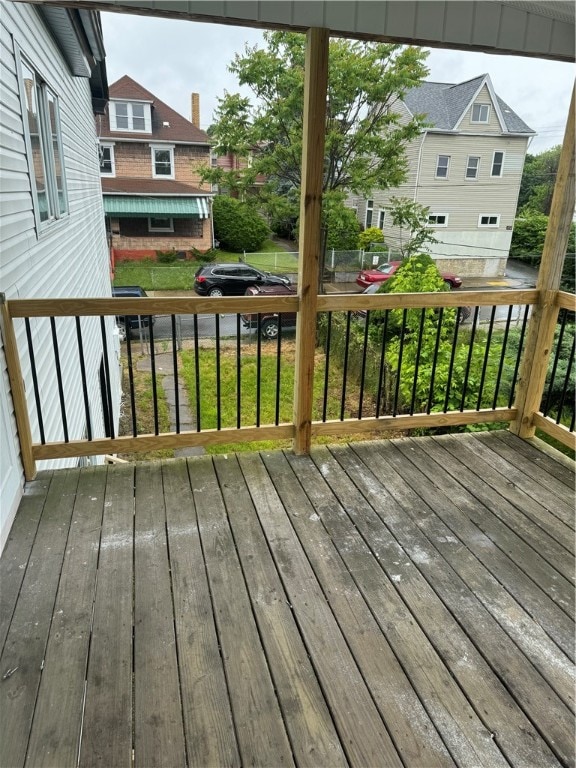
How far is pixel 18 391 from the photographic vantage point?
7.77ft

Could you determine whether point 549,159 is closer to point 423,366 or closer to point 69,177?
point 423,366

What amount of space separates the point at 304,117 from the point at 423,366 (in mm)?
2650

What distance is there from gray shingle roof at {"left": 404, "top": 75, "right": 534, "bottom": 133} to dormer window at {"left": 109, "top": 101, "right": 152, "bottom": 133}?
4.81ft

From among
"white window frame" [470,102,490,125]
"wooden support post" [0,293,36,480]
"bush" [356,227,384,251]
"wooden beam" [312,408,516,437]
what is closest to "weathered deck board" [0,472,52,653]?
"wooden support post" [0,293,36,480]

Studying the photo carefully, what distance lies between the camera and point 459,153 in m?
2.68

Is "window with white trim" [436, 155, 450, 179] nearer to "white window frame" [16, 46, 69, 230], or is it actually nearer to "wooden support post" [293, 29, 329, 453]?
"wooden support post" [293, 29, 329, 453]

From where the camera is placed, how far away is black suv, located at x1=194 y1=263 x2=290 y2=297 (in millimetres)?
2598

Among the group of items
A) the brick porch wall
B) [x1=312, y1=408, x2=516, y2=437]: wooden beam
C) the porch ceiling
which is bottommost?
[x1=312, y1=408, x2=516, y2=437]: wooden beam

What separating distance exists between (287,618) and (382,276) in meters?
2.01

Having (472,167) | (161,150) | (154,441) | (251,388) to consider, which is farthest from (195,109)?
(251,388)

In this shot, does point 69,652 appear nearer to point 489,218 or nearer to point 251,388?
point 489,218

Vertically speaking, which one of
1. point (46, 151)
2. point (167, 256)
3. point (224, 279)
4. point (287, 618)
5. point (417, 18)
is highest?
point (417, 18)

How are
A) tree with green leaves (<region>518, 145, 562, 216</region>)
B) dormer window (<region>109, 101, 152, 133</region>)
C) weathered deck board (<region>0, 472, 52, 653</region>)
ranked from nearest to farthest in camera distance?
weathered deck board (<region>0, 472, 52, 653</region>) < dormer window (<region>109, 101, 152, 133</region>) < tree with green leaves (<region>518, 145, 562, 216</region>)

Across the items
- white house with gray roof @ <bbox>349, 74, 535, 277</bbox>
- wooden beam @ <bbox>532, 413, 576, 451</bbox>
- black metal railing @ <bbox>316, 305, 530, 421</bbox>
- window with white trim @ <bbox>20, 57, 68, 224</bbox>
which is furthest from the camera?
black metal railing @ <bbox>316, 305, 530, 421</bbox>
